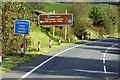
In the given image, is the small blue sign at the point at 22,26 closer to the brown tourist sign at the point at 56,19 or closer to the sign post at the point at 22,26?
the sign post at the point at 22,26

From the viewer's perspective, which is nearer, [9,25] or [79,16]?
[9,25]

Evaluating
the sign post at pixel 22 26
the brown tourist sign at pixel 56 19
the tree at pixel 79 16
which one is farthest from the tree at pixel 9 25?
the tree at pixel 79 16

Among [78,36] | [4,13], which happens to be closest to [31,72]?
[4,13]

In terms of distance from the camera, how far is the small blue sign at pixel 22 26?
61.7 feet

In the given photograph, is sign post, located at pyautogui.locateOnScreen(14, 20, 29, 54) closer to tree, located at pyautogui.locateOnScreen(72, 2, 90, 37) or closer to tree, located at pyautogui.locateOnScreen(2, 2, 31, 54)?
tree, located at pyautogui.locateOnScreen(2, 2, 31, 54)

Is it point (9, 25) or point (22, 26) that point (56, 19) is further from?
point (22, 26)

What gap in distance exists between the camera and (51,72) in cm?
1265

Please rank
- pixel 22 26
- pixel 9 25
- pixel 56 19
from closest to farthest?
1. pixel 22 26
2. pixel 9 25
3. pixel 56 19

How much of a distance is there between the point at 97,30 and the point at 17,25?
44.1 metres

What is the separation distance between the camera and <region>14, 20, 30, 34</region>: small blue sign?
18.8m

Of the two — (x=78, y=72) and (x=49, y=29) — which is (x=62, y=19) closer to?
(x=49, y=29)

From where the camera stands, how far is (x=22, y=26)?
18859 mm

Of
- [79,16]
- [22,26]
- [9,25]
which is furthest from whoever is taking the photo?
[79,16]

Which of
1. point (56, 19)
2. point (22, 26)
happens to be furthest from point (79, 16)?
point (22, 26)
